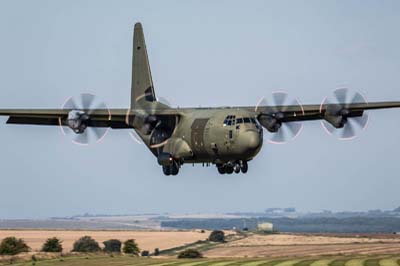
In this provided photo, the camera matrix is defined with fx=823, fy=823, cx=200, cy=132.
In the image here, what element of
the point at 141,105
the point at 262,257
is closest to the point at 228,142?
the point at 141,105

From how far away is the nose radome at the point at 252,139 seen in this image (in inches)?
2195

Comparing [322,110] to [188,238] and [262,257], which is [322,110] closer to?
[262,257]

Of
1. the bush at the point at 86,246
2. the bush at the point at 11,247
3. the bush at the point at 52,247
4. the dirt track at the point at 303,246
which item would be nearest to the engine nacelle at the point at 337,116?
the dirt track at the point at 303,246

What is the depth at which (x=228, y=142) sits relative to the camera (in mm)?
57406

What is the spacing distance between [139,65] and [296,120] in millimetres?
15738

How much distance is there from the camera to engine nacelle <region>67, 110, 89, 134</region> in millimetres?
62375

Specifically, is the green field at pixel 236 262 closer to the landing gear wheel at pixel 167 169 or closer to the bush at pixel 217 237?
the bush at pixel 217 237

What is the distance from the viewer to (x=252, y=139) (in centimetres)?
5572

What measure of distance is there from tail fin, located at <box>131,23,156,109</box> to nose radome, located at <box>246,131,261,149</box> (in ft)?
56.7

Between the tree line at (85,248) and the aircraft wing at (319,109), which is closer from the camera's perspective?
the aircraft wing at (319,109)

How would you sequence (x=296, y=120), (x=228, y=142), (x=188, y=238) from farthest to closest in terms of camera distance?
1. (x=188, y=238)
2. (x=296, y=120)
3. (x=228, y=142)

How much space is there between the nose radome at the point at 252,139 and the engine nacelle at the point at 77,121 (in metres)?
13.9

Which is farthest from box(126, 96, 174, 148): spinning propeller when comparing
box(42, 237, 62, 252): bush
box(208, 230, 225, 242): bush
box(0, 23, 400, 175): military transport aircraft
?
box(208, 230, 225, 242): bush

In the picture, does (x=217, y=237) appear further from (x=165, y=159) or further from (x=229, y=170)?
(x=165, y=159)
